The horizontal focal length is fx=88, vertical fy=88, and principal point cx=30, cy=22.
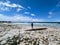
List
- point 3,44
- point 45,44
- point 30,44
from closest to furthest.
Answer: point 3,44
point 30,44
point 45,44

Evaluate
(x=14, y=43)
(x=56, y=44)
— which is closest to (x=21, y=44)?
(x=14, y=43)

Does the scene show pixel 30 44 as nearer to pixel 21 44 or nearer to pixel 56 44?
pixel 21 44

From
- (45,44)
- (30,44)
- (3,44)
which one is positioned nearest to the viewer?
(3,44)

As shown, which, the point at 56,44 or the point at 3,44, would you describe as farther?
the point at 56,44

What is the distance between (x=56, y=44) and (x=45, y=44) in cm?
64

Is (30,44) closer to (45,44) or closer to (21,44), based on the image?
(21,44)

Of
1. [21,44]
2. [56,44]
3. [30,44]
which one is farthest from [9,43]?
[56,44]

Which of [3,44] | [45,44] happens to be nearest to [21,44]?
[3,44]

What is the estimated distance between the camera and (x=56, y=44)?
5180 mm

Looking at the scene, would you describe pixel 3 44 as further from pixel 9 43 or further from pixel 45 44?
pixel 45 44

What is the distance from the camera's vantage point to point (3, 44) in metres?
4.49

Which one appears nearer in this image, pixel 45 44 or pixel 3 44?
pixel 3 44

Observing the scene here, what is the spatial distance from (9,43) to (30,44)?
1.17m

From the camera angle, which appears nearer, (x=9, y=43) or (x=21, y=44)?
(x=9, y=43)
